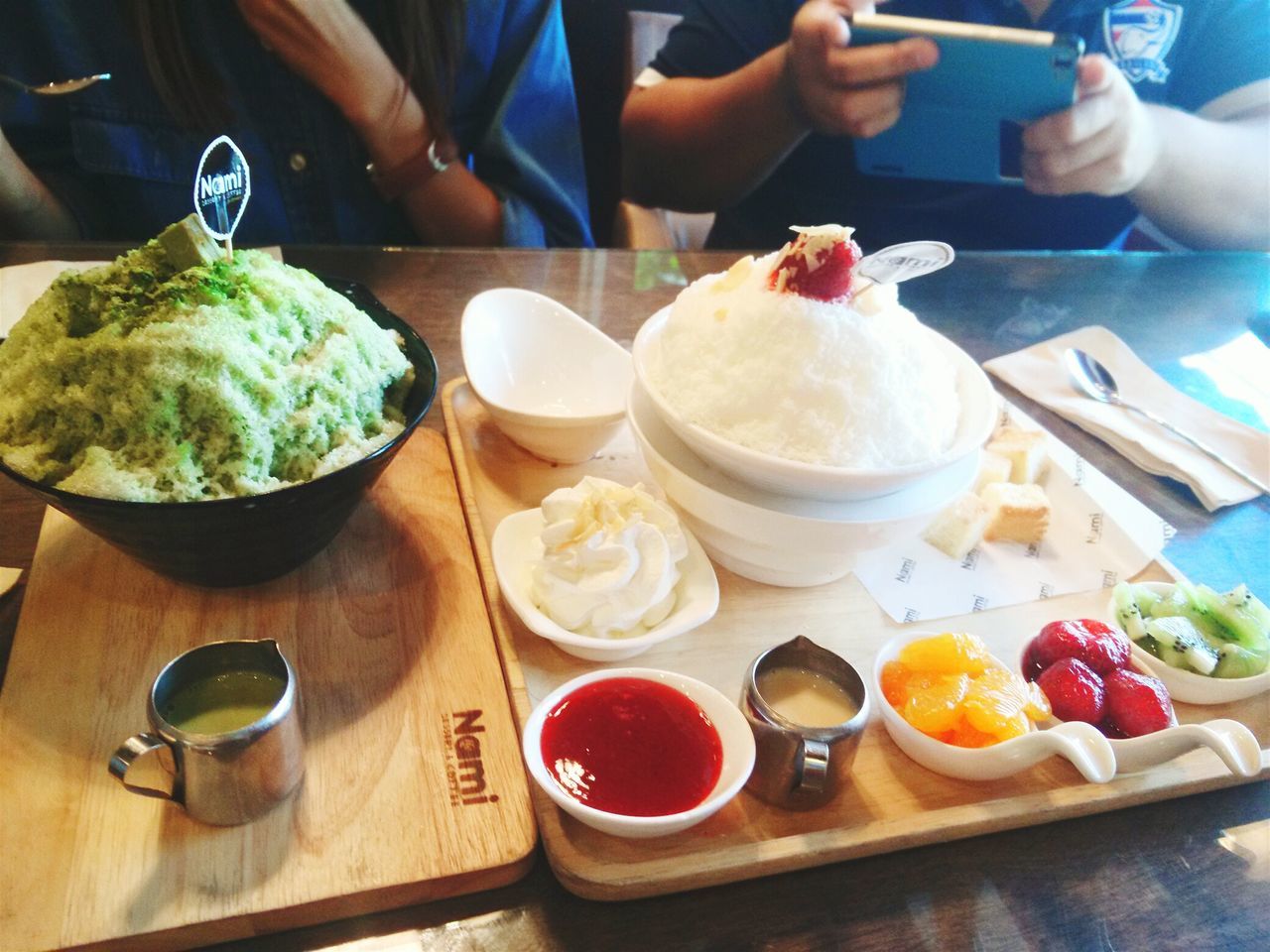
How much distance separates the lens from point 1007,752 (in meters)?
1.03

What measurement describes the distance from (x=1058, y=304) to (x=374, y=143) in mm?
1994

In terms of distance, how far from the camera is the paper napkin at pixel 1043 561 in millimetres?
1394

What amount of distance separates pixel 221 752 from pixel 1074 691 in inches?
42.3

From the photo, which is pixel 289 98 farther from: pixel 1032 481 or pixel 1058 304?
pixel 1058 304

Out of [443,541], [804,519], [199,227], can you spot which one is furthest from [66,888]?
[804,519]

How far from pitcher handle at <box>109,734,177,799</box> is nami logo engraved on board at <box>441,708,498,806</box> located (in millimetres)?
304

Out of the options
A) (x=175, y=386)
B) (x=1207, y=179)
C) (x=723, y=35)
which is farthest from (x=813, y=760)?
(x=1207, y=179)

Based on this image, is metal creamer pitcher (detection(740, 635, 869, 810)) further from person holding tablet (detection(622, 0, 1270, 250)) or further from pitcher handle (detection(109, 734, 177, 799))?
person holding tablet (detection(622, 0, 1270, 250))

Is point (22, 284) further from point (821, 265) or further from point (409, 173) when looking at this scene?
point (821, 265)

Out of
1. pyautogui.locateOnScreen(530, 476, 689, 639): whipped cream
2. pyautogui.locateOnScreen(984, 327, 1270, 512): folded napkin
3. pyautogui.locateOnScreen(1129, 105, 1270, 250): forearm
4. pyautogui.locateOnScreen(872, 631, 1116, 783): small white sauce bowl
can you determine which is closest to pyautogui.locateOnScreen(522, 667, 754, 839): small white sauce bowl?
pyautogui.locateOnScreen(530, 476, 689, 639): whipped cream

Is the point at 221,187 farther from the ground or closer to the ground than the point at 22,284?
farther from the ground

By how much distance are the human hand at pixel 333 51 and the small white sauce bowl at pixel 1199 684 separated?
1.98 metres

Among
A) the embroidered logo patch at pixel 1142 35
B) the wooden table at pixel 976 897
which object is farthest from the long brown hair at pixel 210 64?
the embroidered logo patch at pixel 1142 35

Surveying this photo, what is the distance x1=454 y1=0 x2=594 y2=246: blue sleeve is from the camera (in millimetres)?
2215
